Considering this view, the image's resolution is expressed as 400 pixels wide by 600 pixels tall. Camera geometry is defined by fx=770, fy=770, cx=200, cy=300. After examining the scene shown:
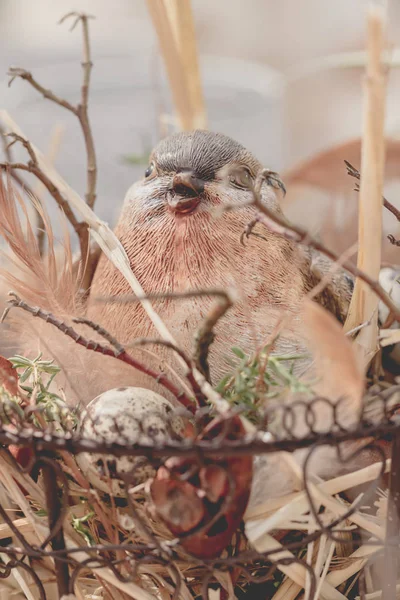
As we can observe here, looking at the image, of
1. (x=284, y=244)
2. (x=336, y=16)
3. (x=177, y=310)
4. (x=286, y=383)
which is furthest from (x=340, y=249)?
(x=336, y=16)

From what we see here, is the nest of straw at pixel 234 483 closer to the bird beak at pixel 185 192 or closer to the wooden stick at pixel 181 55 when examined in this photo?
the bird beak at pixel 185 192

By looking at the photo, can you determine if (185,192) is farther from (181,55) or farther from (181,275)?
(181,55)

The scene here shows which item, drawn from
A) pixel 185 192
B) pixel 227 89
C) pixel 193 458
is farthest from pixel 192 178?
pixel 227 89

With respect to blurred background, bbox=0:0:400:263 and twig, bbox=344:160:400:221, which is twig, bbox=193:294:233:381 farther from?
blurred background, bbox=0:0:400:263

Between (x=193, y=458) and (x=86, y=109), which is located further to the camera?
(x=86, y=109)

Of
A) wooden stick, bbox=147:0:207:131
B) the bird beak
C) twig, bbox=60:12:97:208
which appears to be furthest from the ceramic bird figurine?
wooden stick, bbox=147:0:207:131

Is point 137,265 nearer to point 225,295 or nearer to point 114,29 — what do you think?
point 225,295

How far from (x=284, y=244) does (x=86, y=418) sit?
284 millimetres

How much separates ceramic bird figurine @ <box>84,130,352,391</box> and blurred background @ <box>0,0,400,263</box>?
0.98 ft

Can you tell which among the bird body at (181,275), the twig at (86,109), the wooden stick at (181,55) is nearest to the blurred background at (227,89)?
the wooden stick at (181,55)

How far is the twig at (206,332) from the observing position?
48 centimetres

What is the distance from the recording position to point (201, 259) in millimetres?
691

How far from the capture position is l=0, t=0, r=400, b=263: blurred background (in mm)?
1251

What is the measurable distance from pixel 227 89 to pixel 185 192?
1085 mm
